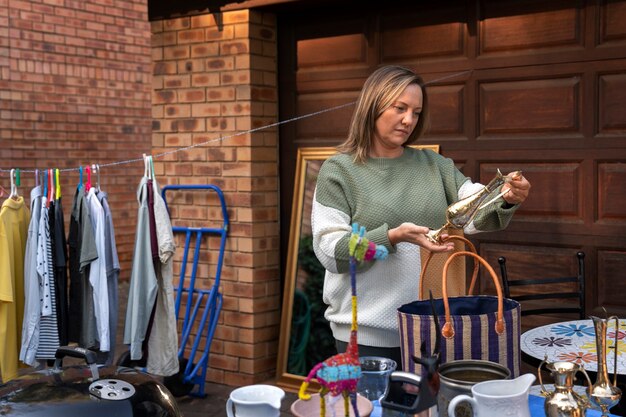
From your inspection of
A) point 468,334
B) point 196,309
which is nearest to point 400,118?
point 468,334

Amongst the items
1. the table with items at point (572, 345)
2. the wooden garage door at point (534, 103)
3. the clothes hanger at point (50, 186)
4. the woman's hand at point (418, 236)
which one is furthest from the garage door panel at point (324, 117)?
the woman's hand at point (418, 236)

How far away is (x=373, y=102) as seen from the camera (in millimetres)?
2912

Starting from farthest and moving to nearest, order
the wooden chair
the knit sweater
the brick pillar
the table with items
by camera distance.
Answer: the brick pillar
the wooden chair
the table with items
the knit sweater

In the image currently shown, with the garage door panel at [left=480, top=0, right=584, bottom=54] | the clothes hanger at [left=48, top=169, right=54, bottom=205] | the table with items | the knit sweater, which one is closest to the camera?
the knit sweater

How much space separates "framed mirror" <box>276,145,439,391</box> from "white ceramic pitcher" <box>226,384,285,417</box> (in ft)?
10.8

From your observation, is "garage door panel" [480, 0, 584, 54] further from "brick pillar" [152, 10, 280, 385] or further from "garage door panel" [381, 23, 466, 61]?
"brick pillar" [152, 10, 280, 385]

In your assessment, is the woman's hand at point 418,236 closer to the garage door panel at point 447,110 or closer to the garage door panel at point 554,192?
the garage door panel at point 554,192

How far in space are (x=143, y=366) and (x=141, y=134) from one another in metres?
4.79

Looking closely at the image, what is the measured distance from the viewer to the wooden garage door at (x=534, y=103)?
428cm

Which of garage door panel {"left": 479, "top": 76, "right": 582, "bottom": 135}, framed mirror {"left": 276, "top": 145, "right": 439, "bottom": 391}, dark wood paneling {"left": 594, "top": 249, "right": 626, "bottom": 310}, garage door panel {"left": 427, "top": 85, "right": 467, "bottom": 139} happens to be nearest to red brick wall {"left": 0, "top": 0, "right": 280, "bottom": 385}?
framed mirror {"left": 276, "top": 145, "right": 439, "bottom": 391}

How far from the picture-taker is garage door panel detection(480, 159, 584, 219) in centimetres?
440

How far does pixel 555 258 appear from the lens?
177 inches

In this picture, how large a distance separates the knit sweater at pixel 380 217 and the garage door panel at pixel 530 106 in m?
1.66

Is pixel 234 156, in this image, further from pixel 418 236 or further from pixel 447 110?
pixel 418 236
